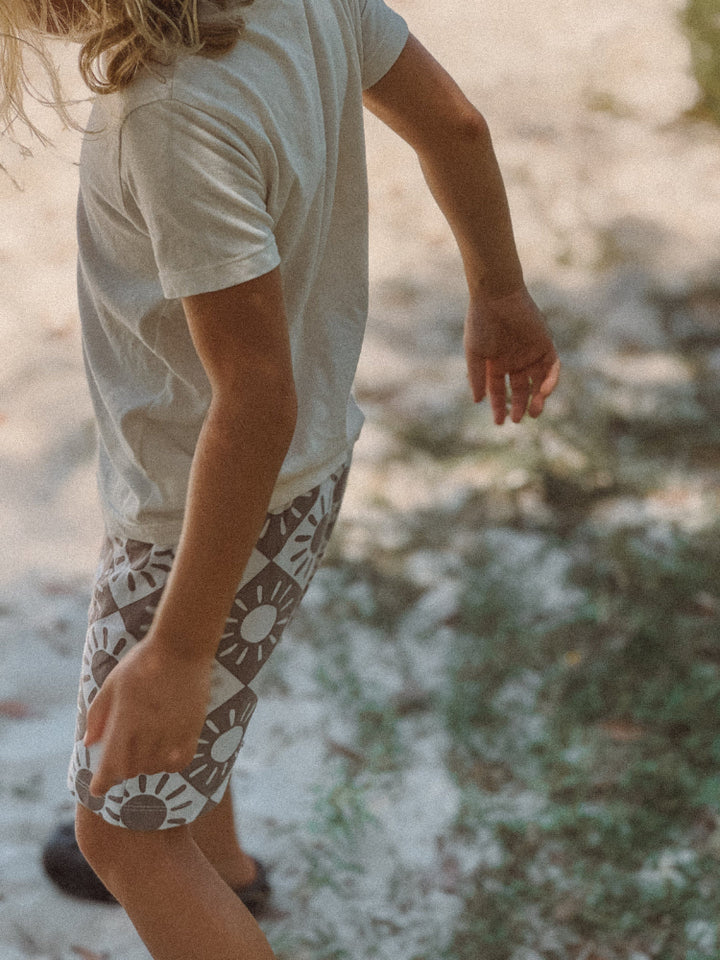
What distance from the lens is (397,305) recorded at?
367 centimetres

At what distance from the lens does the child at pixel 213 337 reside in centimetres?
91

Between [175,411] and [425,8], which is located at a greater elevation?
[175,411]

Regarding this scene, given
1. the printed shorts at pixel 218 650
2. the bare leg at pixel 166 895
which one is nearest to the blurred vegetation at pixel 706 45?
the printed shorts at pixel 218 650

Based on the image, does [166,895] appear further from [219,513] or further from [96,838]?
[219,513]

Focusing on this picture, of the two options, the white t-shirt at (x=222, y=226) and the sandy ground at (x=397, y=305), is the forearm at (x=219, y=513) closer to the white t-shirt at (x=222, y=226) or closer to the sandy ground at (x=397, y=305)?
the white t-shirt at (x=222, y=226)

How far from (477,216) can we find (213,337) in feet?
1.98

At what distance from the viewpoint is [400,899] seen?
1796mm

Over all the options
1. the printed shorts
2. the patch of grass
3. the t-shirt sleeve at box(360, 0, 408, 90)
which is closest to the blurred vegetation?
the patch of grass

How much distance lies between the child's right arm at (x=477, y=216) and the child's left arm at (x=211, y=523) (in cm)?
48

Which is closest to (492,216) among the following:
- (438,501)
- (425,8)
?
(438,501)

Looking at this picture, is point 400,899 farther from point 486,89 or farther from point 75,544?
point 486,89

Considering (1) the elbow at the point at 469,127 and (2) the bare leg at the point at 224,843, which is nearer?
(1) the elbow at the point at 469,127

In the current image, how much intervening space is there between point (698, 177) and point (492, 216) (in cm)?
314

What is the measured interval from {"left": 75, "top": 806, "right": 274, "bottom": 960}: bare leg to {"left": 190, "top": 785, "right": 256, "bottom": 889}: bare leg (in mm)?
412
